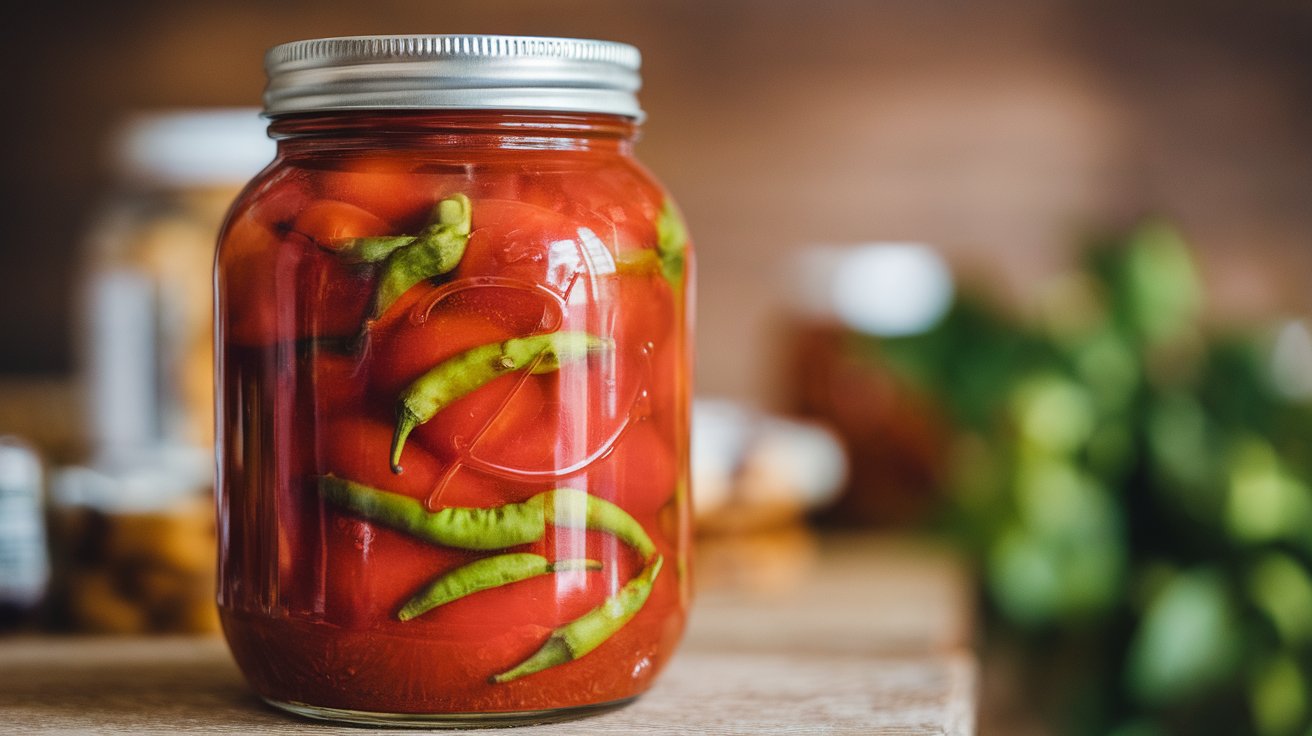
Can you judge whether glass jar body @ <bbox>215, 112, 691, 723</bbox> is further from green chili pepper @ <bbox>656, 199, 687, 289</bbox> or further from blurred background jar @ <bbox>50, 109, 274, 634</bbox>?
blurred background jar @ <bbox>50, 109, 274, 634</bbox>

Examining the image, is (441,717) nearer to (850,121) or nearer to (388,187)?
(388,187)

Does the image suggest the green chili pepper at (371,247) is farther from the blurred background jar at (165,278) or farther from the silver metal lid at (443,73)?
the blurred background jar at (165,278)

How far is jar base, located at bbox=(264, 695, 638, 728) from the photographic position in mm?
532

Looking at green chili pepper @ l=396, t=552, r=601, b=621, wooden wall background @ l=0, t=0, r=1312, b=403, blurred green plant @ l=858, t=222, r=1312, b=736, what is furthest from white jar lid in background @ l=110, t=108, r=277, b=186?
green chili pepper @ l=396, t=552, r=601, b=621

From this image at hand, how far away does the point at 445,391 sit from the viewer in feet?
1.68

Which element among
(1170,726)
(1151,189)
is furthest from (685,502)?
(1151,189)

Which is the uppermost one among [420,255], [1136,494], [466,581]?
[420,255]

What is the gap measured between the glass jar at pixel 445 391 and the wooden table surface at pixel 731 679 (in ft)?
0.13

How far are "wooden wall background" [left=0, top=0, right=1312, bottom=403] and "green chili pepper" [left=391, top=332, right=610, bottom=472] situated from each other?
3.55ft

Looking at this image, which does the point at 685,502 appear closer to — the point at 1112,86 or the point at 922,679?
Result: the point at 922,679

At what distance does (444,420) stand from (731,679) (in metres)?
0.23

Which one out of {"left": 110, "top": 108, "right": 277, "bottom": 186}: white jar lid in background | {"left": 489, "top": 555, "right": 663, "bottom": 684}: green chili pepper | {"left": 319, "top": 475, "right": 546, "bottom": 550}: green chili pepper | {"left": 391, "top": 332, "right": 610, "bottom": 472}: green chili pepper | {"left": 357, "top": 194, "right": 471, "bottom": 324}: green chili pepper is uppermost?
{"left": 110, "top": 108, "right": 277, "bottom": 186}: white jar lid in background

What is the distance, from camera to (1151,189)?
1.59 metres

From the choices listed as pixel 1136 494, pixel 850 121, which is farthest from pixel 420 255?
pixel 850 121
